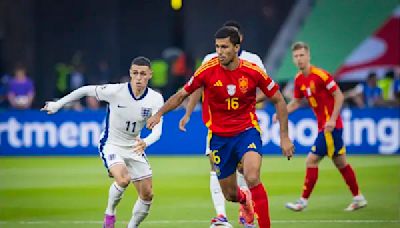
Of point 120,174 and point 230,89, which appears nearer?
point 230,89

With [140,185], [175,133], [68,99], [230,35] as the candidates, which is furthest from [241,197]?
[175,133]

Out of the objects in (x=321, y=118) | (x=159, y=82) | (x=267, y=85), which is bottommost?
(x=321, y=118)

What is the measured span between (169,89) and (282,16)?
4294 millimetres

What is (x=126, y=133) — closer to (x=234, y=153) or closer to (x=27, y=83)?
(x=234, y=153)

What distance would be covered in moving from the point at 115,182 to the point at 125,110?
0.93m

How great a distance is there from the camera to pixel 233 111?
11.5 metres

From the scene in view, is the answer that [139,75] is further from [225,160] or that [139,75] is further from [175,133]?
[175,133]

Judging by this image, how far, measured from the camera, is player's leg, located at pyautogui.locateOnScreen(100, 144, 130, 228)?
39.9 feet

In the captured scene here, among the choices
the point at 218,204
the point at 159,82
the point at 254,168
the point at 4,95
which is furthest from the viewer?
the point at 159,82

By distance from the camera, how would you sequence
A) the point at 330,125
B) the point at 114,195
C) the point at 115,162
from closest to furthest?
the point at 114,195, the point at 115,162, the point at 330,125

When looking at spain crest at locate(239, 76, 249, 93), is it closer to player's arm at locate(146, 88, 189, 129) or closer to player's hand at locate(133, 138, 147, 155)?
player's arm at locate(146, 88, 189, 129)

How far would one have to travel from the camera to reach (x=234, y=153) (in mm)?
11547

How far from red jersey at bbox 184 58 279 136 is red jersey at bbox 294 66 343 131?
3.28 m

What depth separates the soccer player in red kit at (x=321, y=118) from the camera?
14633 millimetres
